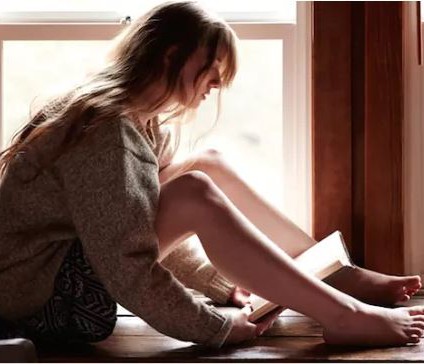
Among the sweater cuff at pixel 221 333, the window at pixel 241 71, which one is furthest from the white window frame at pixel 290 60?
the sweater cuff at pixel 221 333

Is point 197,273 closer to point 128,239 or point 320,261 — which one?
point 320,261

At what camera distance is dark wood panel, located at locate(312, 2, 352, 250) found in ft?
6.59

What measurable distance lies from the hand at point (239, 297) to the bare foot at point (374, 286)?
0.16 meters

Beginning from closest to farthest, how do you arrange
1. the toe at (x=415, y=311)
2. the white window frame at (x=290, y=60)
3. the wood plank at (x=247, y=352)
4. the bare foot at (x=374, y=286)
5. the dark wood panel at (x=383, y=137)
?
the wood plank at (x=247, y=352)
the toe at (x=415, y=311)
the bare foot at (x=374, y=286)
the dark wood panel at (x=383, y=137)
the white window frame at (x=290, y=60)

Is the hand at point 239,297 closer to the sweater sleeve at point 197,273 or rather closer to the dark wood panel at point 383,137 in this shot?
the sweater sleeve at point 197,273

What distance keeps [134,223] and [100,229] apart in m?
0.05

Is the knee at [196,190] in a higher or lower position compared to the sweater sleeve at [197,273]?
higher

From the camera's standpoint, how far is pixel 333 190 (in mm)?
2035

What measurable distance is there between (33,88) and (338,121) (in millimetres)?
679

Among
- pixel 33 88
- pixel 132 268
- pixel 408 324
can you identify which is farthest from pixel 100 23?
pixel 408 324

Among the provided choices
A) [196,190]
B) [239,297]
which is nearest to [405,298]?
[239,297]

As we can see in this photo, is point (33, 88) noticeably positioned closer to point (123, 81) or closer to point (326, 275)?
point (123, 81)

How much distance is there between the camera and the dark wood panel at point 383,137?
1968 mm

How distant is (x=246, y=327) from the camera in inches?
62.1
